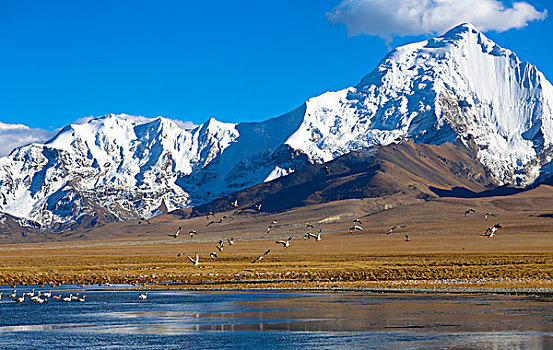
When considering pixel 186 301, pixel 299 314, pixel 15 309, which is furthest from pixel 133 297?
pixel 299 314

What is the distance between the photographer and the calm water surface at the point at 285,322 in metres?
38.5

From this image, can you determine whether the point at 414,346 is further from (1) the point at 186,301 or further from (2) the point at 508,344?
(1) the point at 186,301

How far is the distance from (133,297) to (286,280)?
18833 millimetres

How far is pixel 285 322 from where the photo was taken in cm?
4575

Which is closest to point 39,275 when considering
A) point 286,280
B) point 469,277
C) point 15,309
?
point 286,280

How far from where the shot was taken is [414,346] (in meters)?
36.6

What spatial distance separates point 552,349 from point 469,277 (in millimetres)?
40020

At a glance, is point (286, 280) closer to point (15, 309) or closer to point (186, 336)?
point (15, 309)

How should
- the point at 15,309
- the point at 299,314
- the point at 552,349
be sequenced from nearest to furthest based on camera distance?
the point at 552,349 → the point at 299,314 → the point at 15,309

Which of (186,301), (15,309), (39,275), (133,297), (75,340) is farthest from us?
(39,275)

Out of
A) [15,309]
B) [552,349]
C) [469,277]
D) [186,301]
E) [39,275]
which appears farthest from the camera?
[39,275]

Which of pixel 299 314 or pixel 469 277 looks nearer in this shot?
pixel 299 314

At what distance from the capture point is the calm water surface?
38.5 metres

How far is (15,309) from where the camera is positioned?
5494cm
